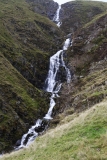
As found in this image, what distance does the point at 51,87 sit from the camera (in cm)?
7088

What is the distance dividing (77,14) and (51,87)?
287 feet

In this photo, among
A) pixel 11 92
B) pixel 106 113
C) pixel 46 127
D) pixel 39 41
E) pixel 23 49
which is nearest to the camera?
pixel 106 113

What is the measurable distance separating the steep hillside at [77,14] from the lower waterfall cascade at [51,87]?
29.0 metres

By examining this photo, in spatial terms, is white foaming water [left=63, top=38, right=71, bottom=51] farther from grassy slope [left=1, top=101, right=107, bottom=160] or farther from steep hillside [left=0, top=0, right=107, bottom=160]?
grassy slope [left=1, top=101, right=107, bottom=160]

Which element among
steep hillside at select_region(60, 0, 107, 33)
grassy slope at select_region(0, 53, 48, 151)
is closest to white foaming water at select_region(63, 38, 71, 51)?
steep hillside at select_region(60, 0, 107, 33)

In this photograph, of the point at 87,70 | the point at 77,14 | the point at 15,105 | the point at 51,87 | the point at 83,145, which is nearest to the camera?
the point at 83,145

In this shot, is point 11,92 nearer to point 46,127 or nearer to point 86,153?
point 46,127

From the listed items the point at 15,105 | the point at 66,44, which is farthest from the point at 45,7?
the point at 15,105

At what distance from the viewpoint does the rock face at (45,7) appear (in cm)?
14450

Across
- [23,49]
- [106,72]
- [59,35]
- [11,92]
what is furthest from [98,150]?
[59,35]

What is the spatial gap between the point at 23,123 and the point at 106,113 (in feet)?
101

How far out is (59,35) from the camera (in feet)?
369

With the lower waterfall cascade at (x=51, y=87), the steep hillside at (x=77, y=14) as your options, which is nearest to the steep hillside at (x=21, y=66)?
the lower waterfall cascade at (x=51, y=87)

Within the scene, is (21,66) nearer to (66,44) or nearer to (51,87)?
(51,87)
